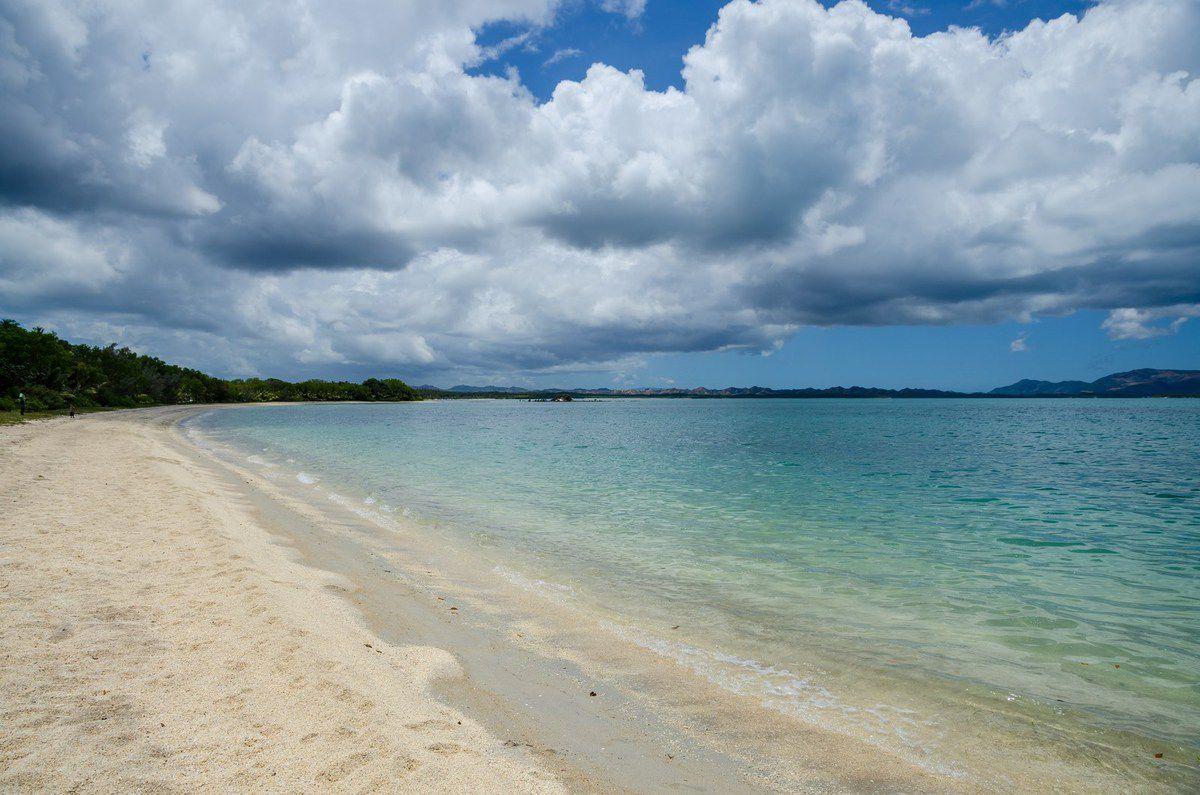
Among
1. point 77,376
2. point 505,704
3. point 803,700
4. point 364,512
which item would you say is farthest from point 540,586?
point 77,376

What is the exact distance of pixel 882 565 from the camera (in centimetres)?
1233

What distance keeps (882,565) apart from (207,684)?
12445mm

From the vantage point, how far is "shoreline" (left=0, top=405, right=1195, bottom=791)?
174 inches

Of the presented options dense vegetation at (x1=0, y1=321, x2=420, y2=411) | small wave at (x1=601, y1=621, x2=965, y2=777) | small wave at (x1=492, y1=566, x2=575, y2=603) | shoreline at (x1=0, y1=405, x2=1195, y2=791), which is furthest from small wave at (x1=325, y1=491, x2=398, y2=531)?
dense vegetation at (x1=0, y1=321, x2=420, y2=411)

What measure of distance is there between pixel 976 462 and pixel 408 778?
36926 mm

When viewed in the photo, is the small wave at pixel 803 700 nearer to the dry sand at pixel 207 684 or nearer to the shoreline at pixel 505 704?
the shoreline at pixel 505 704

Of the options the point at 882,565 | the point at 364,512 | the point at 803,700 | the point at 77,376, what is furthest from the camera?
the point at 77,376

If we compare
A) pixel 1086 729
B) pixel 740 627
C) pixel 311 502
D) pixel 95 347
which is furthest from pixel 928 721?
pixel 95 347

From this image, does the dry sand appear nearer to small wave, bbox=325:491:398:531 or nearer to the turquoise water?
the turquoise water

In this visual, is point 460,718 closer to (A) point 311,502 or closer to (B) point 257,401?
(A) point 311,502

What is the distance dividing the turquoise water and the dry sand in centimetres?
376

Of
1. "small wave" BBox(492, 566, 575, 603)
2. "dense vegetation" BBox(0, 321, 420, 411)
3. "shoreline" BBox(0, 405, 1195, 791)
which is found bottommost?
"small wave" BBox(492, 566, 575, 603)

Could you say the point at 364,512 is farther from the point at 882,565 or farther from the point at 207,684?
the point at 882,565

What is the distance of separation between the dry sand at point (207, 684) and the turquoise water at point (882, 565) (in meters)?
3.76
